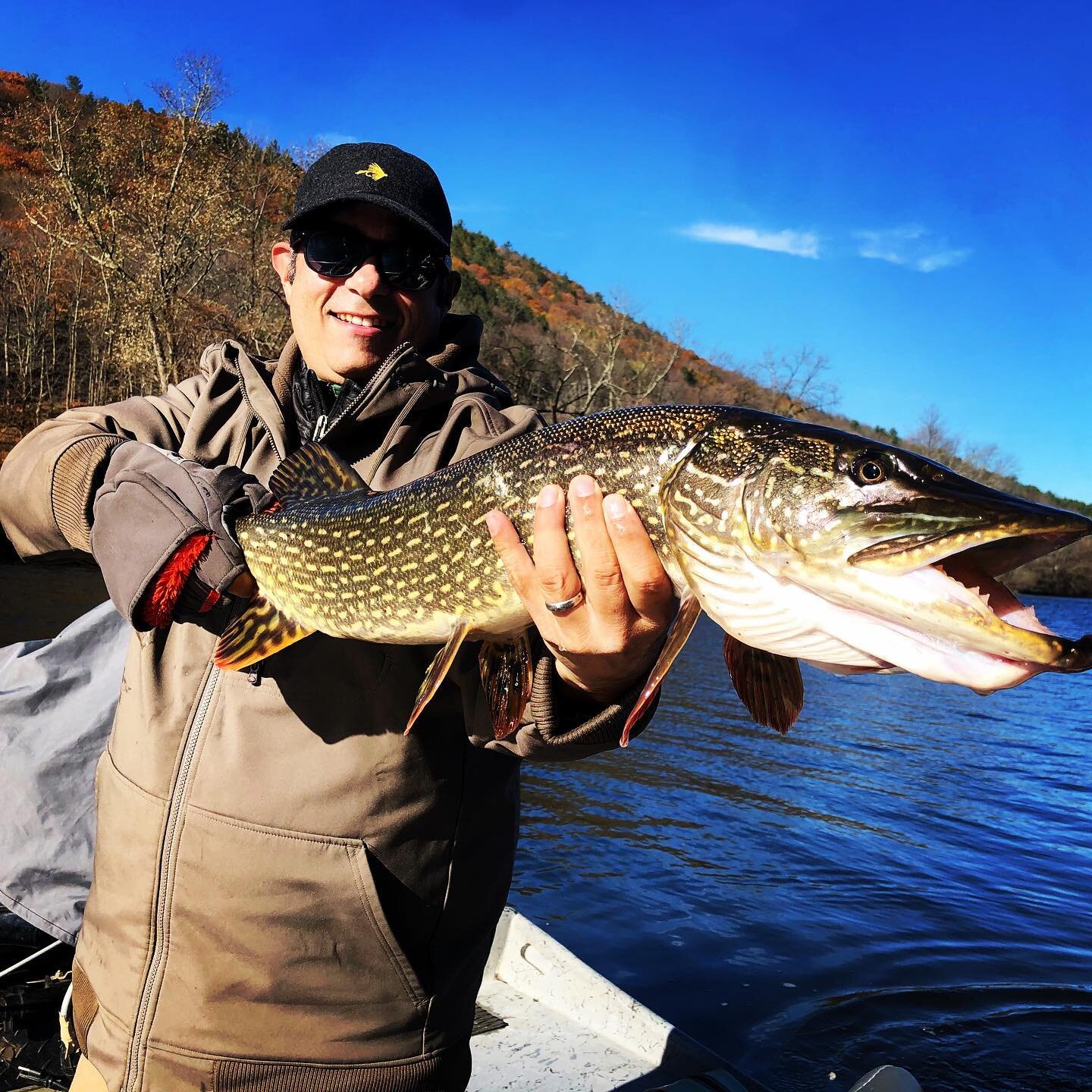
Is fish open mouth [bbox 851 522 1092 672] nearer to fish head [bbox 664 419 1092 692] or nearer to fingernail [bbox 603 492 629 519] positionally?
fish head [bbox 664 419 1092 692]

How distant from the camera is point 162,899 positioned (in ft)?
5.81

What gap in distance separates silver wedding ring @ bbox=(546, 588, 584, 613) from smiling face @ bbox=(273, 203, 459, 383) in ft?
3.20

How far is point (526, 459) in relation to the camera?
1763 mm

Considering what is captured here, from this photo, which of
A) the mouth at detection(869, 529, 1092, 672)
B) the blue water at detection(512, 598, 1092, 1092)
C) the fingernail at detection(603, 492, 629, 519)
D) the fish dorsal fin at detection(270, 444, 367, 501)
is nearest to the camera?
the mouth at detection(869, 529, 1092, 672)

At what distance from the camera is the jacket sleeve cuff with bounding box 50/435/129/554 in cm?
197

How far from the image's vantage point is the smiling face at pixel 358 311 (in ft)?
7.50

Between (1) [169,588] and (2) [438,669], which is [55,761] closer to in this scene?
(1) [169,588]

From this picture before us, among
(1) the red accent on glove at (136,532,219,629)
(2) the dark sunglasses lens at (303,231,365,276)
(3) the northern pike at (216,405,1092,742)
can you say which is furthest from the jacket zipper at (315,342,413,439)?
(1) the red accent on glove at (136,532,219,629)

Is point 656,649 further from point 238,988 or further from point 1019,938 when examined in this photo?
point 1019,938

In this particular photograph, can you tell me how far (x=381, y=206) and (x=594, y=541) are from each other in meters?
1.19

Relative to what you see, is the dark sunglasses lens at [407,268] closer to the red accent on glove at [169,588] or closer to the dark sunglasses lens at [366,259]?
the dark sunglasses lens at [366,259]

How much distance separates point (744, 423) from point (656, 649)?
0.50 metres

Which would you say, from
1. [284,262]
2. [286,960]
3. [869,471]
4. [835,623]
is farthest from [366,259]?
[286,960]

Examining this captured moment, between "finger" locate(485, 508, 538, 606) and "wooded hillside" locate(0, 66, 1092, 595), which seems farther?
"wooded hillside" locate(0, 66, 1092, 595)
